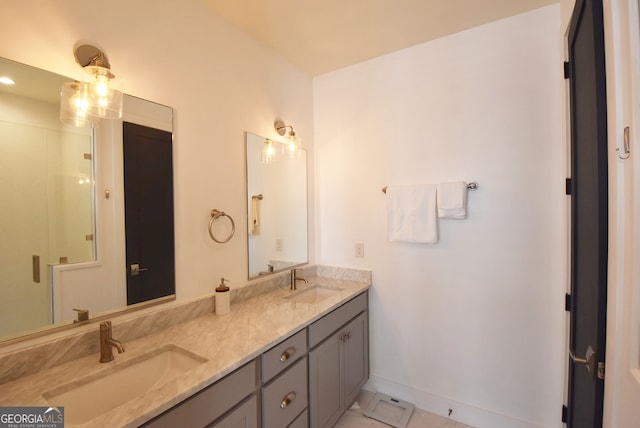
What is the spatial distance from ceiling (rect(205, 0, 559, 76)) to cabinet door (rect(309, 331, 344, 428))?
6.58ft

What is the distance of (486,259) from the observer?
1.87 meters

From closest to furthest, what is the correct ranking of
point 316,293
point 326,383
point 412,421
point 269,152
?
1. point 326,383
2. point 412,421
3. point 269,152
4. point 316,293

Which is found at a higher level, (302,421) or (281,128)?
(281,128)

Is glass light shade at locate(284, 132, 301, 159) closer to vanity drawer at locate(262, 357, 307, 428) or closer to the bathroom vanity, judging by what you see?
the bathroom vanity

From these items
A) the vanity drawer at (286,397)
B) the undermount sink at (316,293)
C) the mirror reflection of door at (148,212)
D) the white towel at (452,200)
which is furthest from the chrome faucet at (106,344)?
the white towel at (452,200)

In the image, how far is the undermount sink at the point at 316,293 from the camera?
6.98 feet

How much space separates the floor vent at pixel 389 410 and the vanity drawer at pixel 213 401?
4.10 ft

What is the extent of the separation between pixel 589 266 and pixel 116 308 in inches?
74.0

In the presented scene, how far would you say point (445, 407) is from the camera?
6.55ft

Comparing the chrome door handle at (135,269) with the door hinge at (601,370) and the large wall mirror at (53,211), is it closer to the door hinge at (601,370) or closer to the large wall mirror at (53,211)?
the large wall mirror at (53,211)

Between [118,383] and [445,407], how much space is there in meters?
2.02

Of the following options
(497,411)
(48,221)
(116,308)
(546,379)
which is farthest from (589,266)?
(48,221)

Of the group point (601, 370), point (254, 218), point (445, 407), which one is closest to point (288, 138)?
point (254, 218)

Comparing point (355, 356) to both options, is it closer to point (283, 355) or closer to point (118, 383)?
point (283, 355)
